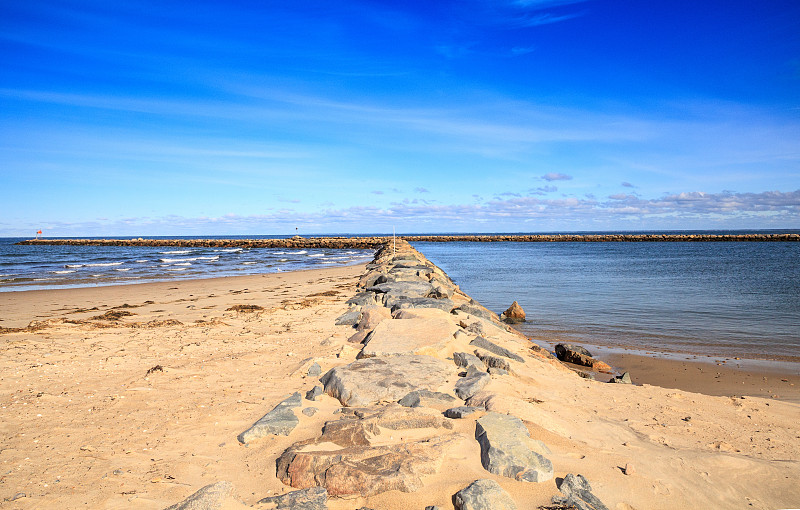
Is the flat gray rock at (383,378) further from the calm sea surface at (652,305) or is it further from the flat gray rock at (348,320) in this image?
the calm sea surface at (652,305)

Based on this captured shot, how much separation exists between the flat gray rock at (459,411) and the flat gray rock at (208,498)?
185 centimetres

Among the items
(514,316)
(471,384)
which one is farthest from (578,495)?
(514,316)

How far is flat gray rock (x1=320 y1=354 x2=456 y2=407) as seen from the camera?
430 cm

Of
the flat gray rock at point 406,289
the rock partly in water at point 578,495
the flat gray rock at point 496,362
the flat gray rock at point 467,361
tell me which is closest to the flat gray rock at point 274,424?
the rock partly in water at point 578,495

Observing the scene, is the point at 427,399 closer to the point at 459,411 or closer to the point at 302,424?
the point at 459,411

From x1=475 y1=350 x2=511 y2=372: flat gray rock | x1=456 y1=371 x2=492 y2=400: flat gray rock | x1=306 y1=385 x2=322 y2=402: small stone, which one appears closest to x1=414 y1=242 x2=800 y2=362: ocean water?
x1=475 y1=350 x2=511 y2=372: flat gray rock

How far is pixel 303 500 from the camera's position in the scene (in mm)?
2693

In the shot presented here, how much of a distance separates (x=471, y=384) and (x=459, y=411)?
81 centimetres

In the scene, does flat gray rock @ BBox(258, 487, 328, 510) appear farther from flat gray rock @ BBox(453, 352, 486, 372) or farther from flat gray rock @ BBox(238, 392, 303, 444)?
flat gray rock @ BBox(453, 352, 486, 372)

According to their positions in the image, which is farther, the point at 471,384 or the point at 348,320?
the point at 348,320

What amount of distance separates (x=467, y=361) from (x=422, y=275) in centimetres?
880

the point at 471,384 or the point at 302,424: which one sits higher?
the point at 471,384

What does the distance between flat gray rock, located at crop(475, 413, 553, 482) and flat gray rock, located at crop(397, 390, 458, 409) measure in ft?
1.90

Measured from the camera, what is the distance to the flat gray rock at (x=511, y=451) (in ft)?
9.83
